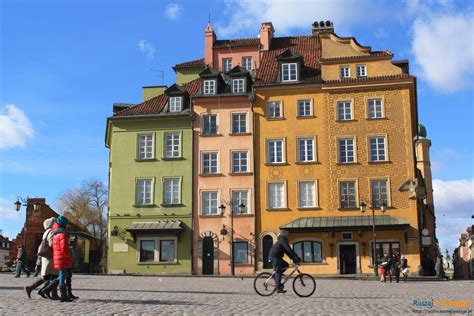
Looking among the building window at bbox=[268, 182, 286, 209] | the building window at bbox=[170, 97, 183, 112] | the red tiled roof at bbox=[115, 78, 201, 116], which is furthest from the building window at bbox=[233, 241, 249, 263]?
the red tiled roof at bbox=[115, 78, 201, 116]

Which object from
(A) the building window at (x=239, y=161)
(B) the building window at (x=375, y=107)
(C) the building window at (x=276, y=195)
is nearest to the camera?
(B) the building window at (x=375, y=107)

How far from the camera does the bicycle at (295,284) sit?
15.8 metres

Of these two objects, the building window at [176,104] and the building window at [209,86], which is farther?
the building window at [176,104]

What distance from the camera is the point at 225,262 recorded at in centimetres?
4197

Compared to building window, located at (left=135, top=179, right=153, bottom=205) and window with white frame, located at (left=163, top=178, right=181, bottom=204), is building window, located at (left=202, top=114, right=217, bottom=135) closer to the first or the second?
window with white frame, located at (left=163, top=178, right=181, bottom=204)

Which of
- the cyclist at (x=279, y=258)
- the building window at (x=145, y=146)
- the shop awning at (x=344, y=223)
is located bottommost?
the cyclist at (x=279, y=258)

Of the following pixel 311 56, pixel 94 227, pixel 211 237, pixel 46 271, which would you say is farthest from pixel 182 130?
pixel 46 271

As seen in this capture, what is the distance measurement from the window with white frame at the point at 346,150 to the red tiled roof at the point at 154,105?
1174 cm

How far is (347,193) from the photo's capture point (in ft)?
136

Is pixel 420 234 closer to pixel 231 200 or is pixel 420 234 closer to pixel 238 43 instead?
pixel 231 200

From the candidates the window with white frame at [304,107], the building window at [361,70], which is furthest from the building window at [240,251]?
the building window at [361,70]

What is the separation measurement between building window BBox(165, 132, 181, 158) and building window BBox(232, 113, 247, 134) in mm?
4031

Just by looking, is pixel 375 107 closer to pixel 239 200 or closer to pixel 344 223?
pixel 344 223

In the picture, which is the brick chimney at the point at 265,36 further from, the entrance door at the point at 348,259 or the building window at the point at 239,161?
the entrance door at the point at 348,259
